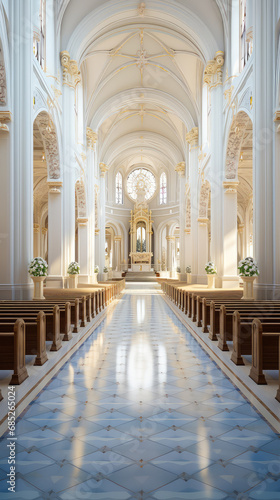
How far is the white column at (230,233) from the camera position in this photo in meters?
16.2

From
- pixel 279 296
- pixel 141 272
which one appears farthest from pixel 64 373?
pixel 141 272

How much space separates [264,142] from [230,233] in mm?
5951

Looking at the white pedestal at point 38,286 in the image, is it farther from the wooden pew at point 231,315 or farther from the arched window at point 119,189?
the arched window at point 119,189

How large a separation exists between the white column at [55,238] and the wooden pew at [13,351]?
11.4 metres

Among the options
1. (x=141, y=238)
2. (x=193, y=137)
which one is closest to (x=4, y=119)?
(x=193, y=137)

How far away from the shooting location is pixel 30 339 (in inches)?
222

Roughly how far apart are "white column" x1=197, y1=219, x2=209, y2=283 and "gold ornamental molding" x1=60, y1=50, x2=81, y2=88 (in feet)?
32.1

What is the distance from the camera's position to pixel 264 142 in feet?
35.3

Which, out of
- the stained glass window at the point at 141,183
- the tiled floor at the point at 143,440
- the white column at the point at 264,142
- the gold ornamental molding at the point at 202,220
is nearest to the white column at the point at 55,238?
the white column at the point at 264,142

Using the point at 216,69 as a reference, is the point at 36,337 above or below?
below

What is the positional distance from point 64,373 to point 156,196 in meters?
36.9

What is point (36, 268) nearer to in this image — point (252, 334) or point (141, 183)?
point (252, 334)

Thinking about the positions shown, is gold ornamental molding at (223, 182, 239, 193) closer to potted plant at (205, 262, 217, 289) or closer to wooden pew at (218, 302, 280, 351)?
potted plant at (205, 262, 217, 289)

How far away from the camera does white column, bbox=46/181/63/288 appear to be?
52.8 ft
